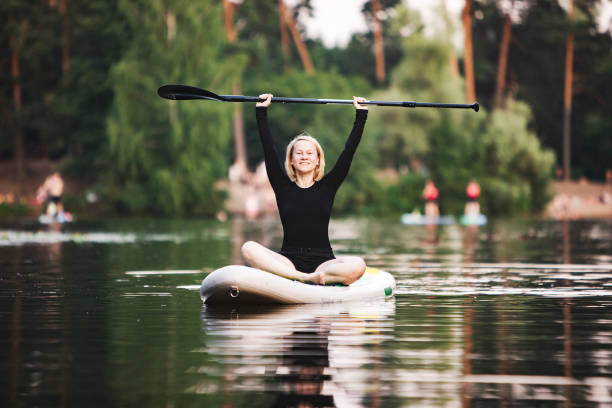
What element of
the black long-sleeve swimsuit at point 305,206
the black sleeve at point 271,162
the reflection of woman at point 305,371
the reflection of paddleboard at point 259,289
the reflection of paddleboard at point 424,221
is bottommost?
the reflection of woman at point 305,371

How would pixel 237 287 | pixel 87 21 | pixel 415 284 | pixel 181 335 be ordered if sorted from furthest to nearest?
pixel 87 21
pixel 415 284
pixel 237 287
pixel 181 335

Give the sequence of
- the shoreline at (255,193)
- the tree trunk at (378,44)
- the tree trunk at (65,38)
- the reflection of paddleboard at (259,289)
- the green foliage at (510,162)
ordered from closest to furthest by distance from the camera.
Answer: the reflection of paddleboard at (259,289), the green foliage at (510,162), the shoreline at (255,193), the tree trunk at (65,38), the tree trunk at (378,44)

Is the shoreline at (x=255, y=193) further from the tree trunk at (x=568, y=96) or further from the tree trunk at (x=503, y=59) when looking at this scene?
the tree trunk at (x=503, y=59)

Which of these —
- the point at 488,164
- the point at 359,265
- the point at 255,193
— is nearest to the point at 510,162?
the point at 488,164

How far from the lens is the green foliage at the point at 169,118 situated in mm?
54469

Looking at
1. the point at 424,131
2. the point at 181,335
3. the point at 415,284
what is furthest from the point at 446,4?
the point at 181,335

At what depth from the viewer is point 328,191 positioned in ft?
38.8

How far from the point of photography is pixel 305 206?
11.7 m

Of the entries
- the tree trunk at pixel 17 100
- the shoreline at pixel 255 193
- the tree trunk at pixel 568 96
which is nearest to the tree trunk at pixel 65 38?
the tree trunk at pixel 17 100

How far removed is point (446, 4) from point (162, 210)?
70.0ft

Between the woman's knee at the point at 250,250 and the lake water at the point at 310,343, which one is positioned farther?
the woman's knee at the point at 250,250

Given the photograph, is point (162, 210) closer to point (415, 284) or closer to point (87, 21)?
point (87, 21)

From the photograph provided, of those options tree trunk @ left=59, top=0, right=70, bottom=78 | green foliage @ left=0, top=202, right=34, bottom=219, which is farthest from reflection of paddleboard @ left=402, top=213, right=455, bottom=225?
tree trunk @ left=59, top=0, right=70, bottom=78

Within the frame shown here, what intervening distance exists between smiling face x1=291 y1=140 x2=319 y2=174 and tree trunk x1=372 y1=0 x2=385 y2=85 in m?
70.8
